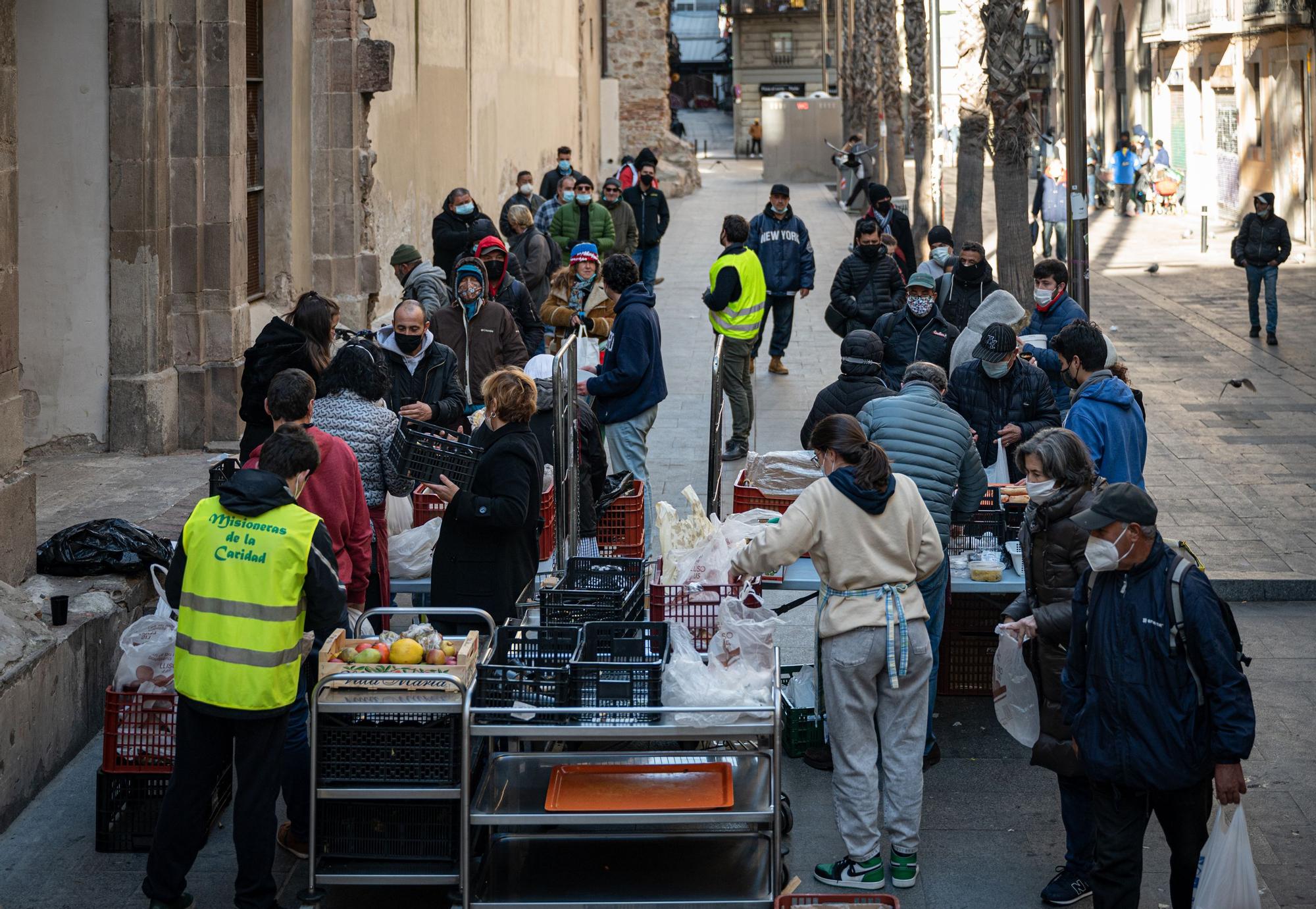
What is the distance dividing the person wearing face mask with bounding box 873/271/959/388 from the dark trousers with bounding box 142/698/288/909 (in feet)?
19.7

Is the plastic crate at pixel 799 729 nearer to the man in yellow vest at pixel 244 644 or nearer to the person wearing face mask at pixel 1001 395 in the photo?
the person wearing face mask at pixel 1001 395

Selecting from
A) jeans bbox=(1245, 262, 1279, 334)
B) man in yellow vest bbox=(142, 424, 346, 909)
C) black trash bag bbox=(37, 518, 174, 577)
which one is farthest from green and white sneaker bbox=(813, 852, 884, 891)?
jeans bbox=(1245, 262, 1279, 334)

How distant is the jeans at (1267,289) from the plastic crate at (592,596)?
1331 centimetres

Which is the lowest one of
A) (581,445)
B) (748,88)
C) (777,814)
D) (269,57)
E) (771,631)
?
(777,814)

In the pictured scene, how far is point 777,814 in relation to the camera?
18.1 ft

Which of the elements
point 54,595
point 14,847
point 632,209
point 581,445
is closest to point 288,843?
point 14,847

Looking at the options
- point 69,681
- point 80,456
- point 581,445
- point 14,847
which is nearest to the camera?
point 14,847

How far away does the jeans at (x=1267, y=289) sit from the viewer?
18.3 metres

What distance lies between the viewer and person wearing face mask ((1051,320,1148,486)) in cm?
758

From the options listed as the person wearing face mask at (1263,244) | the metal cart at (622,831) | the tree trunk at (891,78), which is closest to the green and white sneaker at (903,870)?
the metal cart at (622,831)

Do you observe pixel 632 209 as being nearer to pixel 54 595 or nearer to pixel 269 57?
pixel 269 57

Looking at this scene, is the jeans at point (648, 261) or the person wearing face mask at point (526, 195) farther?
the jeans at point (648, 261)

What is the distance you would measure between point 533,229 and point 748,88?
63.0 m

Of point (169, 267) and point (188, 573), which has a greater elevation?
point (169, 267)
